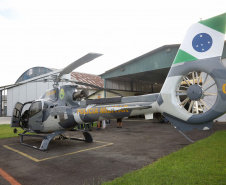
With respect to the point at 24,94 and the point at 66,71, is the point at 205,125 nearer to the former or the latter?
the point at 66,71

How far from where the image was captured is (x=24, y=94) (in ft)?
108

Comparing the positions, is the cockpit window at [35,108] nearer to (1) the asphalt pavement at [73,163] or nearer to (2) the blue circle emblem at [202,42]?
(1) the asphalt pavement at [73,163]

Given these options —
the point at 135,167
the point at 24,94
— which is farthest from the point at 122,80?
the point at 135,167

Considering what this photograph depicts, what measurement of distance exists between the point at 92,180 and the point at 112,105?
3009mm

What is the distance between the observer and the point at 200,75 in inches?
175

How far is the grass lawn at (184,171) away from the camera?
4.53 metres

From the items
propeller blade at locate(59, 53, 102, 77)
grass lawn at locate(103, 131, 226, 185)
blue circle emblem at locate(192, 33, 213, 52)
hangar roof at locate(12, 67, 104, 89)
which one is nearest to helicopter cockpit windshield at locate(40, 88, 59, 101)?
propeller blade at locate(59, 53, 102, 77)

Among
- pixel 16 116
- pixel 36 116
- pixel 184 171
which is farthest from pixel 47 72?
pixel 184 171

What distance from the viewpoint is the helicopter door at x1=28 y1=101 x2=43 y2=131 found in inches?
357

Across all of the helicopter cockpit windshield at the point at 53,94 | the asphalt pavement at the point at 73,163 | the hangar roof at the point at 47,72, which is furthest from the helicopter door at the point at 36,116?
the hangar roof at the point at 47,72

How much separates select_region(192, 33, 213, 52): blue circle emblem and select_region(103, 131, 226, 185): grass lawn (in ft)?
10.8

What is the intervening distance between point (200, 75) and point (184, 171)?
108 inches

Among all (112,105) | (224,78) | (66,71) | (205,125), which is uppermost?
(66,71)

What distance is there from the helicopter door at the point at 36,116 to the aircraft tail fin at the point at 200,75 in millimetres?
6419
